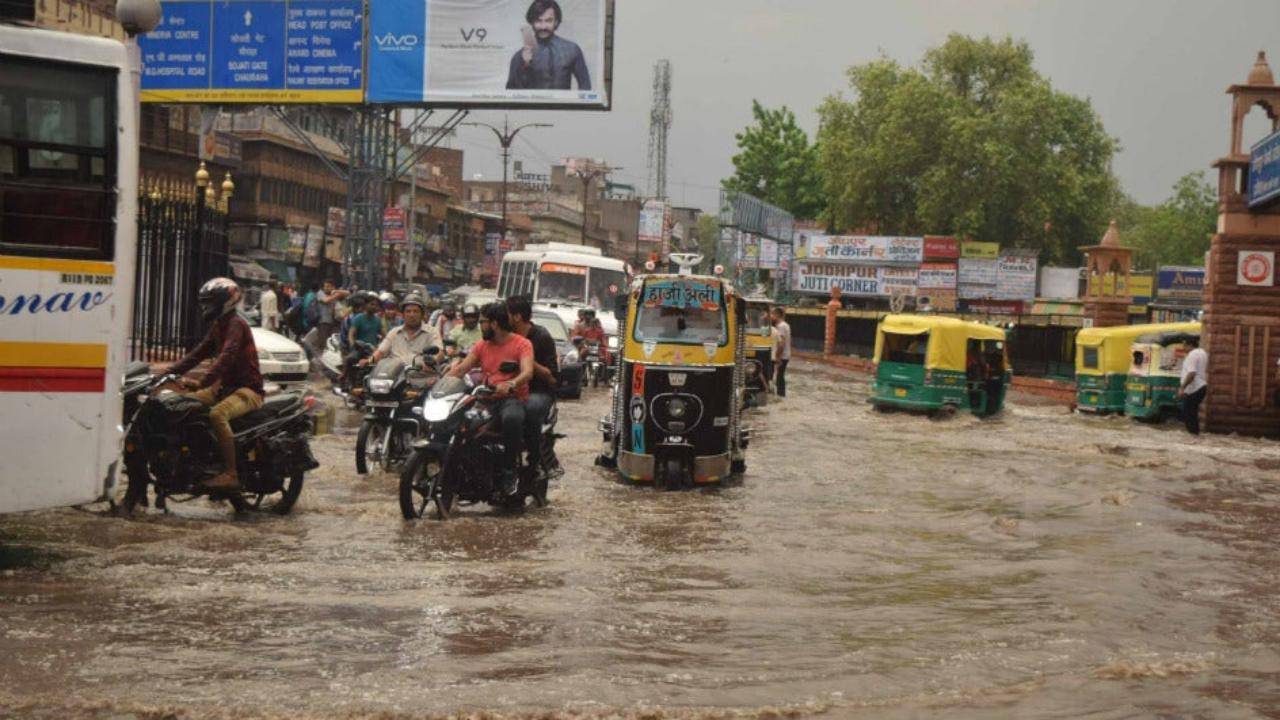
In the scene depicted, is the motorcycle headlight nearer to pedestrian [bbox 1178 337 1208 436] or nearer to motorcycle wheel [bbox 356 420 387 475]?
motorcycle wheel [bbox 356 420 387 475]

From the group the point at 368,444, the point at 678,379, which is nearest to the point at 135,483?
the point at 368,444

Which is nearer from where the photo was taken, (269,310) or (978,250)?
(269,310)

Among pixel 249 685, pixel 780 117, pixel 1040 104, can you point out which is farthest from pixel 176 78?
pixel 780 117

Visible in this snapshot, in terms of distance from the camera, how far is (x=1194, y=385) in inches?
1099

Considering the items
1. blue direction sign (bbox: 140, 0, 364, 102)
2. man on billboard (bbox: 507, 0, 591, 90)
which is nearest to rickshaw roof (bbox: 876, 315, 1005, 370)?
man on billboard (bbox: 507, 0, 591, 90)

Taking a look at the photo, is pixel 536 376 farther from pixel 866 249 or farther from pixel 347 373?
pixel 866 249

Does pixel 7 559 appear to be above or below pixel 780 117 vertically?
below

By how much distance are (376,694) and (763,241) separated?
277 feet

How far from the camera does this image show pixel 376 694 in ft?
21.1

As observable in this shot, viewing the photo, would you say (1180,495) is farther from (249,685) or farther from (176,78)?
(176,78)

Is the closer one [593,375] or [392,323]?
[392,323]

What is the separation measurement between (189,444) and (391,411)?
4.01 metres

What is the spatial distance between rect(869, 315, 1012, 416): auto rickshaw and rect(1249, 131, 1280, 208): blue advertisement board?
5367 mm

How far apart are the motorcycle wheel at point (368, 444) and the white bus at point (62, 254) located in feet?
19.9
